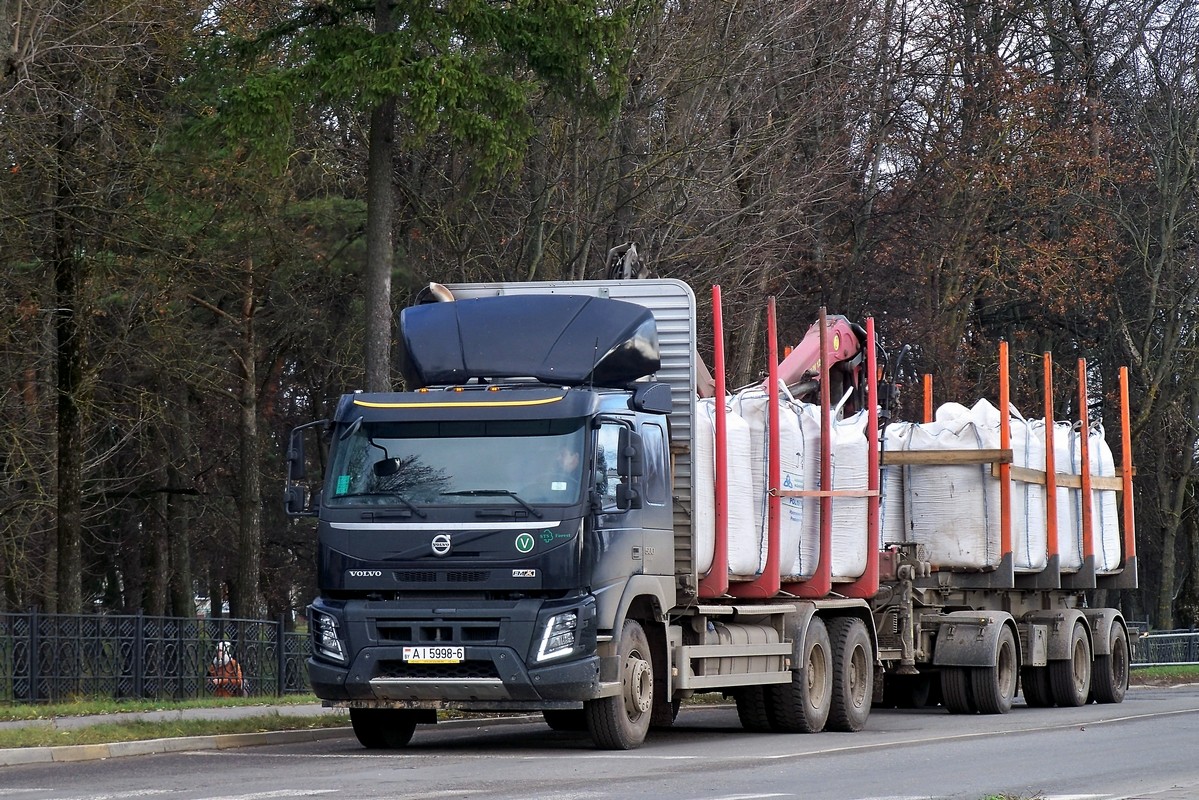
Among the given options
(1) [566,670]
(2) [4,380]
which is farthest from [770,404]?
(2) [4,380]

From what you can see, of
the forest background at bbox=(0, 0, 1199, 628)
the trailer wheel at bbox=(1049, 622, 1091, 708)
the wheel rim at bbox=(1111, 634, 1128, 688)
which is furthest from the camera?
the wheel rim at bbox=(1111, 634, 1128, 688)

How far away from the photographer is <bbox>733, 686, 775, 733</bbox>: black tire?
17297 millimetres

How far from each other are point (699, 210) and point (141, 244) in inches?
303

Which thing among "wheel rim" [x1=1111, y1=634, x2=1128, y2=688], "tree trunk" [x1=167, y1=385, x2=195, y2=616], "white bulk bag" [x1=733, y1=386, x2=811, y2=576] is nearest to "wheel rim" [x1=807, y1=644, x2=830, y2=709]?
"white bulk bag" [x1=733, y1=386, x2=811, y2=576]

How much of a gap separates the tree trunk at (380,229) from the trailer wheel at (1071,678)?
381 inches

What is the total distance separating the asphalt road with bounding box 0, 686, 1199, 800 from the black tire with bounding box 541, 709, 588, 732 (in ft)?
0.69

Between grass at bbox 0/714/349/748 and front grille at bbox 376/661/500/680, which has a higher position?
front grille at bbox 376/661/500/680

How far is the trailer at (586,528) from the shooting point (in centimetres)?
1390

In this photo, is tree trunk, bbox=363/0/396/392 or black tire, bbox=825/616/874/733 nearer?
black tire, bbox=825/616/874/733

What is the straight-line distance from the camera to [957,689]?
21.2 metres

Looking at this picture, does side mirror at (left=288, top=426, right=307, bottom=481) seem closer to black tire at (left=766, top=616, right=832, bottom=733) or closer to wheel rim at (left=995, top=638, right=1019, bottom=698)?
black tire at (left=766, top=616, right=832, bottom=733)

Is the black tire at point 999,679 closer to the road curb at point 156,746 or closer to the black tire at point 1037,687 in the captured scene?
the black tire at point 1037,687

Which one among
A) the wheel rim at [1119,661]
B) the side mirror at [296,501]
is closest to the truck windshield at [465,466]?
the side mirror at [296,501]

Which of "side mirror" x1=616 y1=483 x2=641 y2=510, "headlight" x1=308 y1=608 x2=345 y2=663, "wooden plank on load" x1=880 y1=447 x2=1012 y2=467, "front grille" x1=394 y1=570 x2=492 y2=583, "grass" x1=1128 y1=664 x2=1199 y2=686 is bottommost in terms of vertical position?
"grass" x1=1128 y1=664 x2=1199 y2=686
